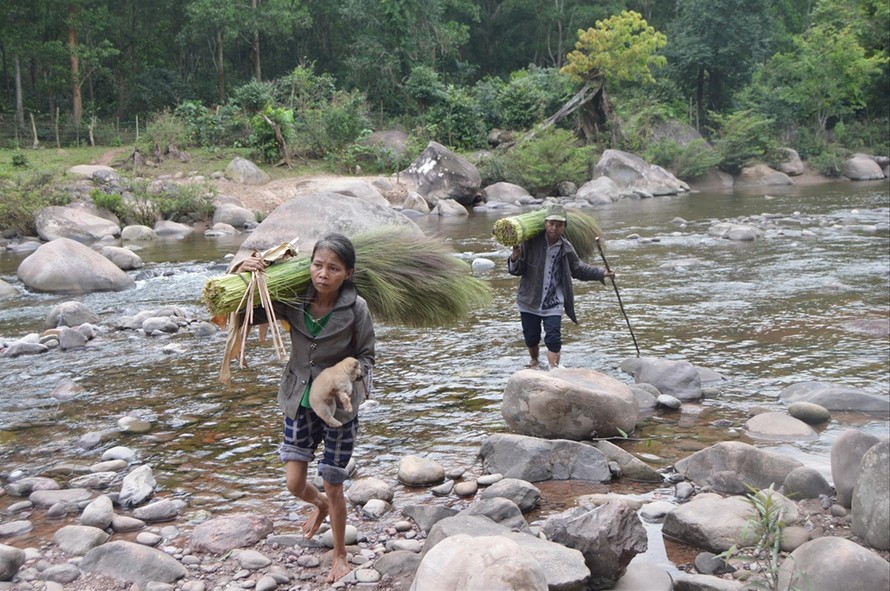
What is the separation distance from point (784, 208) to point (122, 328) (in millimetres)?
17977

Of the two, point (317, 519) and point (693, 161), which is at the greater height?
point (693, 161)

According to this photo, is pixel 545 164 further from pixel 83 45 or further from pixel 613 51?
pixel 83 45

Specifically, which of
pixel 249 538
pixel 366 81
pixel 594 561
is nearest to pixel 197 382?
pixel 249 538

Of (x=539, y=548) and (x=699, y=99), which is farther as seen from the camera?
(x=699, y=99)

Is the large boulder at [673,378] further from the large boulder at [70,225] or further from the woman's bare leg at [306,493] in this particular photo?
the large boulder at [70,225]

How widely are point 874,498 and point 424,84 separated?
1289 inches

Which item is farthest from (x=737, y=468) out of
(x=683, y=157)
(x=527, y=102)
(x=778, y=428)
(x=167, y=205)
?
(x=527, y=102)

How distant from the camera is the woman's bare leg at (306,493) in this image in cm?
392

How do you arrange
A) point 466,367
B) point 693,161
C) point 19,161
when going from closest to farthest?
1. point 466,367
2. point 19,161
3. point 693,161

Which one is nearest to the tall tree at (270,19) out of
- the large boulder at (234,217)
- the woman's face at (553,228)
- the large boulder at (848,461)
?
the large boulder at (234,217)

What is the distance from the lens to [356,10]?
3728cm

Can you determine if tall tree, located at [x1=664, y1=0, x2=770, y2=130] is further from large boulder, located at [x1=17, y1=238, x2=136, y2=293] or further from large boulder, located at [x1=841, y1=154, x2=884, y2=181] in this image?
large boulder, located at [x1=17, y1=238, x2=136, y2=293]

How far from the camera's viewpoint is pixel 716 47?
127ft

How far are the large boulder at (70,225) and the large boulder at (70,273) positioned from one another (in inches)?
231
